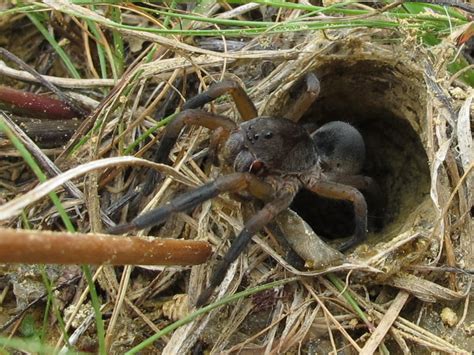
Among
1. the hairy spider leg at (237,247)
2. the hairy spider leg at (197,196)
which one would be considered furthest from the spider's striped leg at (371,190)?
the hairy spider leg at (237,247)

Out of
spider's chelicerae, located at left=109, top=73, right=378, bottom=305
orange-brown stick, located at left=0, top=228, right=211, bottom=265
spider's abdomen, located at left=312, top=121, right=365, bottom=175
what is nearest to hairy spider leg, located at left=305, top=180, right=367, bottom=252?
spider's chelicerae, located at left=109, top=73, right=378, bottom=305

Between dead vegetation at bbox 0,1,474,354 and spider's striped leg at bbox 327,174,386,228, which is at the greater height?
dead vegetation at bbox 0,1,474,354

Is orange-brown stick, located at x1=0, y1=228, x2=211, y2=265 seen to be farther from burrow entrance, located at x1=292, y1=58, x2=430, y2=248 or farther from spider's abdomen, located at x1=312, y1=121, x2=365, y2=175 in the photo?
spider's abdomen, located at x1=312, y1=121, x2=365, y2=175

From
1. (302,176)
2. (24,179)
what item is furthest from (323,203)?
(24,179)

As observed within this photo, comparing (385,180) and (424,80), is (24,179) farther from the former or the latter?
(385,180)

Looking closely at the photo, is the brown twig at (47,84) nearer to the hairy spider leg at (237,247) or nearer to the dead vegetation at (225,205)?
the dead vegetation at (225,205)

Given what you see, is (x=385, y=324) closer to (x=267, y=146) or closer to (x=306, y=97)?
(x=267, y=146)
